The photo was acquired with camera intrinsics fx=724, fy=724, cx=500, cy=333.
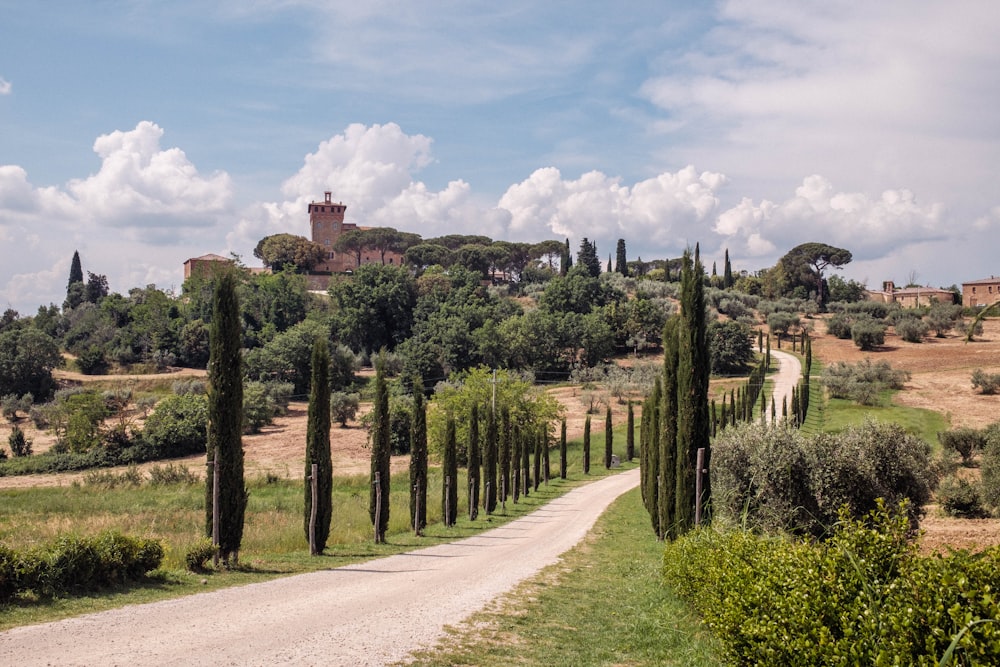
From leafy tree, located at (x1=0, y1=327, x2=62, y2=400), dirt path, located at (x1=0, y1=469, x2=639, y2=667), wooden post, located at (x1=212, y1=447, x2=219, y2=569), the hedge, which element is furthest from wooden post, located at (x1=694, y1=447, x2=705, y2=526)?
leafy tree, located at (x1=0, y1=327, x2=62, y2=400)

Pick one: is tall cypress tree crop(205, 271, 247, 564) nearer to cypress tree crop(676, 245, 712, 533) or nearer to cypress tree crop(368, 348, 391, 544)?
cypress tree crop(368, 348, 391, 544)

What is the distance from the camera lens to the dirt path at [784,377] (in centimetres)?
5444

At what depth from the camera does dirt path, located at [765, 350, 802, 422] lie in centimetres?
5444

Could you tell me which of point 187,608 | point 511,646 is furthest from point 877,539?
point 187,608

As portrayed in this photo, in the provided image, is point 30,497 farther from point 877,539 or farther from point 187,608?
point 877,539

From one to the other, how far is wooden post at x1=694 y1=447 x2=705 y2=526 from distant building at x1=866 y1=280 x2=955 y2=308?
95664 millimetres

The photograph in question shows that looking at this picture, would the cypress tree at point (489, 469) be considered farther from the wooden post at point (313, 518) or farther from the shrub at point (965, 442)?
the shrub at point (965, 442)

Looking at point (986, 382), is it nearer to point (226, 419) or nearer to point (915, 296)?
point (226, 419)

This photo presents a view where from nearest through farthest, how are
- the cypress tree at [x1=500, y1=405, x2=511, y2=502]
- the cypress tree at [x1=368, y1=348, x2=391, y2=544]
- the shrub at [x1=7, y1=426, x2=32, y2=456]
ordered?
the cypress tree at [x1=368, y1=348, x2=391, y2=544], the cypress tree at [x1=500, y1=405, x2=511, y2=502], the shrub at [x1=7, y1=426, x2=32, y2=456]

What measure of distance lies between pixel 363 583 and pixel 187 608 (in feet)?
10.3

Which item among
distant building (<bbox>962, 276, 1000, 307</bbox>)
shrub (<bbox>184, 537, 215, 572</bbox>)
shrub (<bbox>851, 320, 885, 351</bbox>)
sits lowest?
shrub (<bbox>184, 537, 215, 572</bbox>)

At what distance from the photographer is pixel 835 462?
19.2m

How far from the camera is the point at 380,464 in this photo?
64.0 ft

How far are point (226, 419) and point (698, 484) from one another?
936 centimetres
